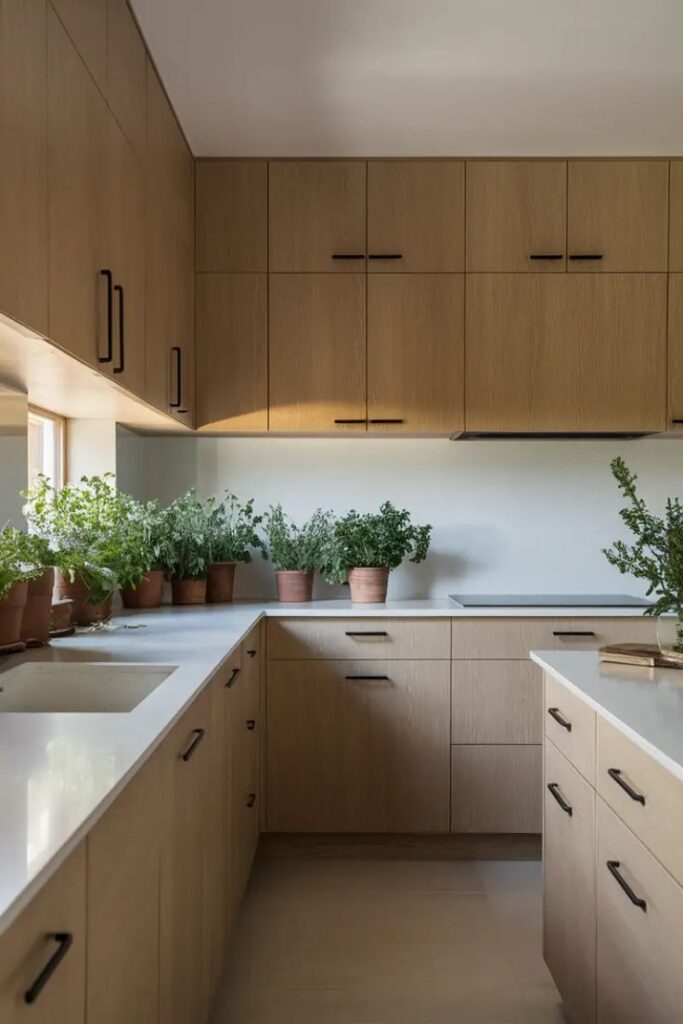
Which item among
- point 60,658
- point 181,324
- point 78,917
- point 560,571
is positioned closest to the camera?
point 78,917

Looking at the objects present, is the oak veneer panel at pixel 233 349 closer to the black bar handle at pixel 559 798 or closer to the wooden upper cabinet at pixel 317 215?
the wooden upper cabinet at pixel 317 215

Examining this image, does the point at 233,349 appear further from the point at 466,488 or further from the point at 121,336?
the point at 121,336

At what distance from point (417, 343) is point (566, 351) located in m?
0.60

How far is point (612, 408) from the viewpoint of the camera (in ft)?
11.8

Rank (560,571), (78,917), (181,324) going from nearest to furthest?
(78,917) → (181,324) → (560,571)

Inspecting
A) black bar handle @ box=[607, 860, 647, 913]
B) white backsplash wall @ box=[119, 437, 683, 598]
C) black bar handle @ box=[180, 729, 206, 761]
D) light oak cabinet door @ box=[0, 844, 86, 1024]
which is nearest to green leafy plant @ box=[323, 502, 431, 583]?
white backsplash wall @ box=[119, 437, 683, 598]

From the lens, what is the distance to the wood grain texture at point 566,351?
3586 mm

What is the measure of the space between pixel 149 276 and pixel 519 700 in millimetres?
2010

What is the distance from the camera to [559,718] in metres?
2.16

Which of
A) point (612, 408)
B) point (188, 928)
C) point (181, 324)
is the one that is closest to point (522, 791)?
point (612, 408)

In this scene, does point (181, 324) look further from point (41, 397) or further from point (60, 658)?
point (60, 658)

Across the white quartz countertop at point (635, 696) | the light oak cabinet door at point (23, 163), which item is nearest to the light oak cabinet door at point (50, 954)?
the white quartz countertop at point (635, 696)

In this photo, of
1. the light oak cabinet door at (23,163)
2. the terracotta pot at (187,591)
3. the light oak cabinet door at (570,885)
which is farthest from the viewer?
the terracotta pot at (187,591)

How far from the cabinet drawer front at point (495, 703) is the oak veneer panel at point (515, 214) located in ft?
5.21
